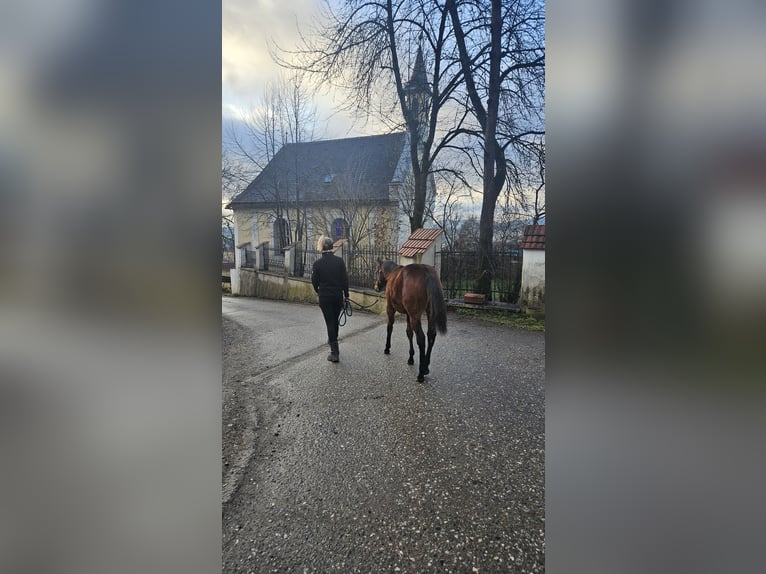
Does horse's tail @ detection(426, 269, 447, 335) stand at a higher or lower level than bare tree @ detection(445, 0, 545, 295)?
lower

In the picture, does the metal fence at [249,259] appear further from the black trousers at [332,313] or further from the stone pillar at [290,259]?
the black trousers at [332,313]

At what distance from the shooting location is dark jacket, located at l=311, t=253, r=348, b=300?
4375 millimetres

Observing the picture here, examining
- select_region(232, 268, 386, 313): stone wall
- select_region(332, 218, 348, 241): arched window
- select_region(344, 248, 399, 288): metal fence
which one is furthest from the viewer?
select_region(332, 218, 348, 241): arched window

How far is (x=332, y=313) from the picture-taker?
4.46m

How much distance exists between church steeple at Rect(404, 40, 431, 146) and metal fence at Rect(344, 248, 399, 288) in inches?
142

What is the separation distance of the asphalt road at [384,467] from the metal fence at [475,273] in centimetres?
339

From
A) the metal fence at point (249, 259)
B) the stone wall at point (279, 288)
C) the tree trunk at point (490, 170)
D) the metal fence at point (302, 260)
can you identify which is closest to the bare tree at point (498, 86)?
the tree trunk at point (490, 170)

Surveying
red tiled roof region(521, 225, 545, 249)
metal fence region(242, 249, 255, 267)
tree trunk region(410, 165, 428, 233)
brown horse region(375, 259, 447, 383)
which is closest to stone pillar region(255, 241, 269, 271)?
metal fence region(242, 249, 255, 267)

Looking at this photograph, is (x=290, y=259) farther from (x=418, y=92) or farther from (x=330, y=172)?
(x=418, y=92)

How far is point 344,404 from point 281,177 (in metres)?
12.4

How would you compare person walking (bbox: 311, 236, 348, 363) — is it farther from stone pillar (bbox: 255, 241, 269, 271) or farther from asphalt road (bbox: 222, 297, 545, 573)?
stone pillar (bbox: 255, 241, 269, 271)

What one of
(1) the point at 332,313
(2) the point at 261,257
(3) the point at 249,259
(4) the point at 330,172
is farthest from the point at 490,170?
(3) the point at 249,259

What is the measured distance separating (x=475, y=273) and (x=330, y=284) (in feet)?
14.4
